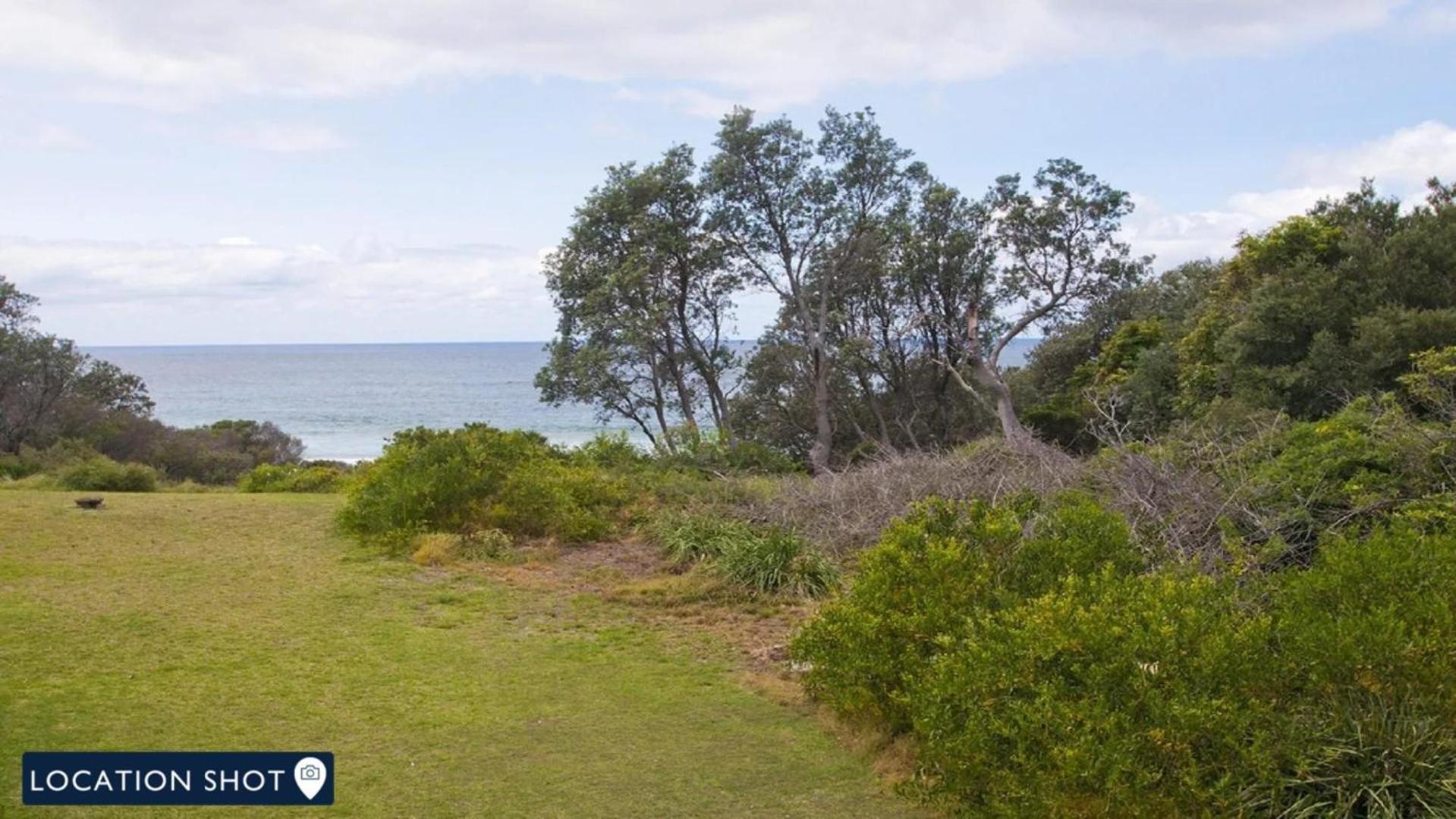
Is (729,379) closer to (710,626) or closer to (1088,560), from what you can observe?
(710,626)

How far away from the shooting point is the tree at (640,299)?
72.5 ft

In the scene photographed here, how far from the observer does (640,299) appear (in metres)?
22.6

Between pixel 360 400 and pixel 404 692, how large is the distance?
3043 inches

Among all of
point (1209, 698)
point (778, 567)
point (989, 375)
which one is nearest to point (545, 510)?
point (778, 567)

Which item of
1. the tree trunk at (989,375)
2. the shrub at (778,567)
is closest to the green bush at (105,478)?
the shrub at (778,567)

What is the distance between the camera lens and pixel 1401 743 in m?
3.80

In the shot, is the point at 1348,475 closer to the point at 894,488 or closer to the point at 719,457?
the point at 894,488

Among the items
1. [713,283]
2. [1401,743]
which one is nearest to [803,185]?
[713,283]

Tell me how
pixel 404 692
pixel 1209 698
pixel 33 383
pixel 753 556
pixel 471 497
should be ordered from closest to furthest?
pixel 1209 698 < pixel 404 692 < pixel 753 556 < pixel 471 497 < pixel 33 383

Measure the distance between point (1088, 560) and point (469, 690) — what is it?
11.5ft

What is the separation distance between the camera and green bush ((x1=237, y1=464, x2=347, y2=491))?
674 inches

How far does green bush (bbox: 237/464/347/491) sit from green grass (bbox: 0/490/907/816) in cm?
747

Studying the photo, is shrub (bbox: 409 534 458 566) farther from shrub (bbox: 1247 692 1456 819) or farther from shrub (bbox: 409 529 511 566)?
shrub (bbox: 1247 692 1456 819)

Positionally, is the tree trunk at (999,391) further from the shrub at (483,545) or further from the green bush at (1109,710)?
the green bush at (1109,710)
